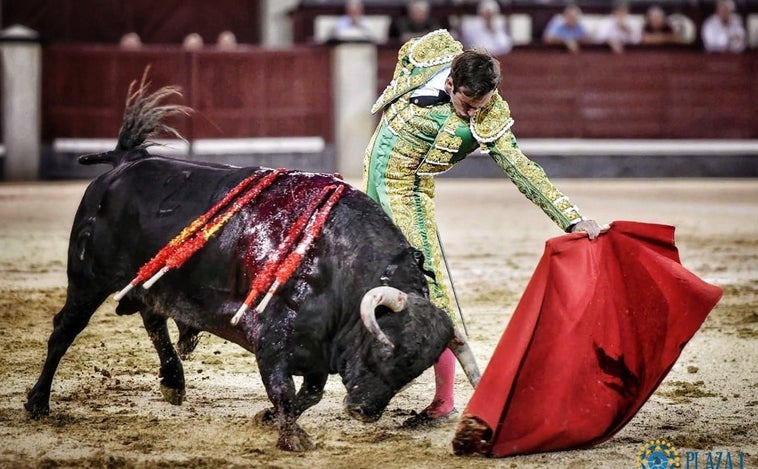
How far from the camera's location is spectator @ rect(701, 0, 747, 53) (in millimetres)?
12750

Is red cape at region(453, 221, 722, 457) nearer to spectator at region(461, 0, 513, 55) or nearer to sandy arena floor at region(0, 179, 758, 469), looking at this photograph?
sandy arena floor at region(0, 179, 758, 469)

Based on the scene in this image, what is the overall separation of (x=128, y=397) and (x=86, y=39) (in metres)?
11.5

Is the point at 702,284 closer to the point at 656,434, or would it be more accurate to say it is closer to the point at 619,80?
the point at 656,434

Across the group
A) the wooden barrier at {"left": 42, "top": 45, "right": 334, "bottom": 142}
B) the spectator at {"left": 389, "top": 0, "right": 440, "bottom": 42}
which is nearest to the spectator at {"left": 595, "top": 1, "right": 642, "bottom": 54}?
the spectator at {"left": 389, "top": 0, "right": 440, "bottom": 42}

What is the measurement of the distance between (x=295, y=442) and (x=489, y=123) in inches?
36.7

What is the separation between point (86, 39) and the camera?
14.4m

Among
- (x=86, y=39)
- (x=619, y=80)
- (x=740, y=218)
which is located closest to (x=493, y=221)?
(x=740, y=218)

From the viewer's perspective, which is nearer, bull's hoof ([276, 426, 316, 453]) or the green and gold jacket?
bull's hoof ([276, 426, 316, 453])

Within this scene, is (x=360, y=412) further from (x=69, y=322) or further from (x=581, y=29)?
(x=581, y=29)

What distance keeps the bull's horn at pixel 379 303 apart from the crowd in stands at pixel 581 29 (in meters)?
9.40

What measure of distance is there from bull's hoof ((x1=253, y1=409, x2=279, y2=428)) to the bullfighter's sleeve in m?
0.85

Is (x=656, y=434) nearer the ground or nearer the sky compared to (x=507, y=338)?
nearer the ground

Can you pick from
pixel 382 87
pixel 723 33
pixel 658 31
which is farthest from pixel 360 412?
pixel 723 33

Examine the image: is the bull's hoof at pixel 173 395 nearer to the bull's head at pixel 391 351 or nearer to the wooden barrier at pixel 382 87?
the bull's head at pixel 391 351
